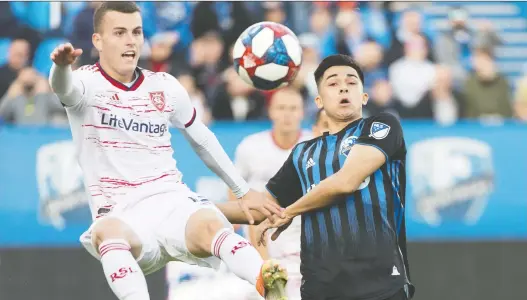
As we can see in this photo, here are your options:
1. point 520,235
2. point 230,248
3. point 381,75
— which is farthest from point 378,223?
point 381,75

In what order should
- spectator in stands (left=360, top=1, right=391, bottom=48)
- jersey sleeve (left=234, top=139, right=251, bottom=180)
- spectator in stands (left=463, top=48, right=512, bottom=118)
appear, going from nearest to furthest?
jersey sleeve (left=234, top=139, right=251, bottom=180) → spectator in stands (left=463, top=48, right=512, bottom=118) → spectator in stands (left=360, top=1, right=391, bottom=48)

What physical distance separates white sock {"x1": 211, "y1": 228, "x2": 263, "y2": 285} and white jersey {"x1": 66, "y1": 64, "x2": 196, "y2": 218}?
2.02ft

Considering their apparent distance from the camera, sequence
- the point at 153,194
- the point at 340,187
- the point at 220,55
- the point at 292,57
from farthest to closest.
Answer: the point at 220,55
the point at 292,57
the point at 153,194
the point at 340,187

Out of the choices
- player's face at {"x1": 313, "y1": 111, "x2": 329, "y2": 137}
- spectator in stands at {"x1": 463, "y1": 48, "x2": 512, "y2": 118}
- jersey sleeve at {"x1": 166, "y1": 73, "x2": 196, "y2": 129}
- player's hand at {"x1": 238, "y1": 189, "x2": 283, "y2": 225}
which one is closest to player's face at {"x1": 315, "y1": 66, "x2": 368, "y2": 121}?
player's hand at {"x1": 238, "y1": 189, "x2": 283, "y2": 225}

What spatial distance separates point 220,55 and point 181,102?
18.3ft

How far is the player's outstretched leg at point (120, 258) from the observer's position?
243 inches

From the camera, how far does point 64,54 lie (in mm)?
6121

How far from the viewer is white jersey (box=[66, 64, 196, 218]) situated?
6.63 meters

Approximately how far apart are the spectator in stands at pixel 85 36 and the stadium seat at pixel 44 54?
0.16 m

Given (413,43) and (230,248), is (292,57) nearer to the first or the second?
(230,248)

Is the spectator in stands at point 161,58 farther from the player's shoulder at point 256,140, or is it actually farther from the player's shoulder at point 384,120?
the player's shoulder at point 384,120

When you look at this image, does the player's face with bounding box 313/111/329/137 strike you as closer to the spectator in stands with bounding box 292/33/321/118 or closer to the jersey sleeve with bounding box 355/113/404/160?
the jersey sleeve with bounding box 355/113/404/160

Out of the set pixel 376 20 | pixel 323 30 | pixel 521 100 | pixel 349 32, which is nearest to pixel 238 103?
pixel 323 30

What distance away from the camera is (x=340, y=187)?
603 centimetres
